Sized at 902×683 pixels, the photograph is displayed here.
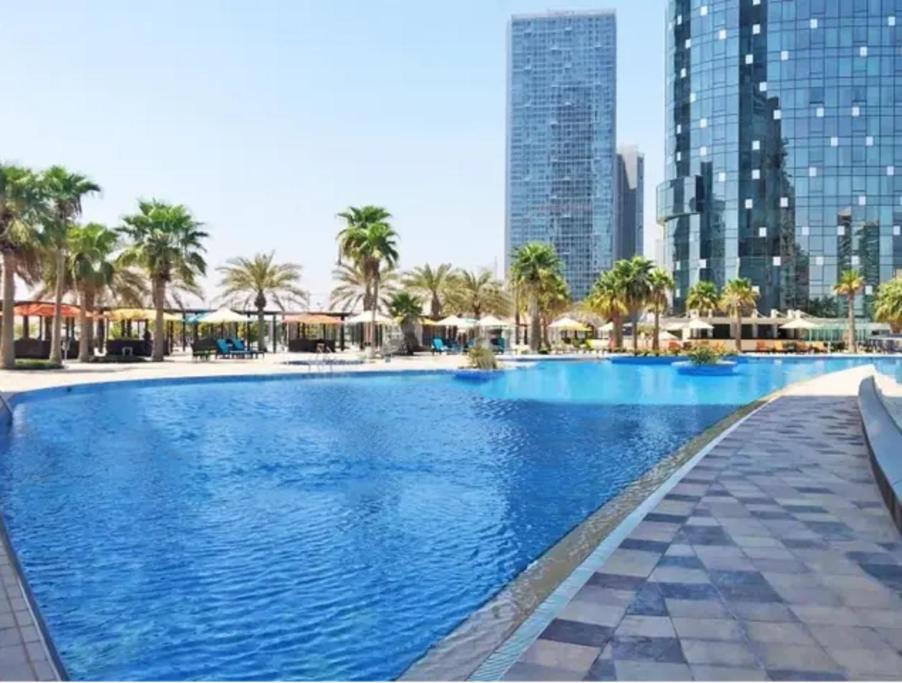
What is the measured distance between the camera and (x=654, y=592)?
13.9 ft

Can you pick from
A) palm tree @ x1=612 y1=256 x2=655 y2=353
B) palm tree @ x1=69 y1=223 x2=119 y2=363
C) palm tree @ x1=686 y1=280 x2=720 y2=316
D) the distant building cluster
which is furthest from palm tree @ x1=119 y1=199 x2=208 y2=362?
the distant building cluster

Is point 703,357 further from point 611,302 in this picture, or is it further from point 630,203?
point 630,203

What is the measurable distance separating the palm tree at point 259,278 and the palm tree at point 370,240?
9537 mm

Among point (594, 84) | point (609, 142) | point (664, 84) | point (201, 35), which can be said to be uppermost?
point (594, 84)

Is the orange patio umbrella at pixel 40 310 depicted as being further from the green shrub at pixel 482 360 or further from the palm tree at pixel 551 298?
the palm tree at pixel 551 298

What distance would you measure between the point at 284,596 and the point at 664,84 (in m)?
A: 74.9

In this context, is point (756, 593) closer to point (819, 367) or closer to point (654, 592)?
point (654, 592)

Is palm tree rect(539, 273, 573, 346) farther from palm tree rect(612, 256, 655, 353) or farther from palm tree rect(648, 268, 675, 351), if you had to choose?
palm tree rect(648, 268, 675, 351)

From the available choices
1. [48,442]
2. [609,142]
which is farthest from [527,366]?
[609,142]

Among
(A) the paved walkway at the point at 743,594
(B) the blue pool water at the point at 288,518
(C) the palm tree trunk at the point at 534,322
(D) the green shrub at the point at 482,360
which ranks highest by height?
(C) the palm tree trunk at the point at 534,322

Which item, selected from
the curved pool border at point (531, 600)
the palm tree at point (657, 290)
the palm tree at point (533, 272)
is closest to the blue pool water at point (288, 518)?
the curved pool border at point (531, 600)

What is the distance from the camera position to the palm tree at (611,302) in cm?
4338

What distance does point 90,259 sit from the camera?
1092 inches

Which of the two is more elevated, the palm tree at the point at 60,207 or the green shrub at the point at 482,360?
the palm tree at the point at 60,207
